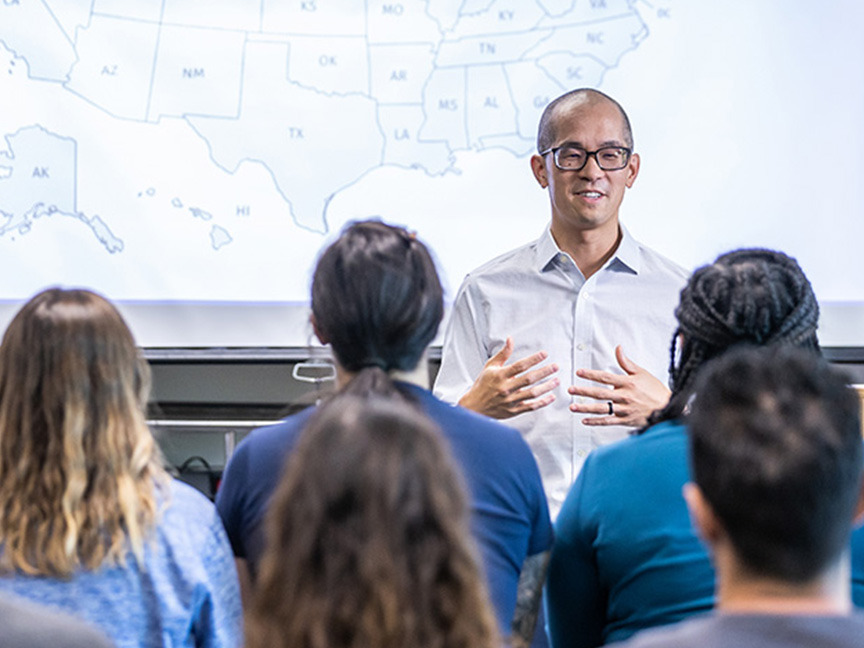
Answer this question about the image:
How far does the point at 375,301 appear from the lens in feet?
4.39

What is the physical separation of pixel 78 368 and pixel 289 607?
61cm

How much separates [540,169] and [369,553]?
1716 millimetres

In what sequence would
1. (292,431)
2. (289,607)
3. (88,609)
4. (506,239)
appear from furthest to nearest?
(506,239) → (292,431) → (88,609) → (289,607)

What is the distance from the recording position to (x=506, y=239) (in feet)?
9.02

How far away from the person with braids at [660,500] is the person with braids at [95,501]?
48cm

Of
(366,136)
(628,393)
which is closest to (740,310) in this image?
(628,393)

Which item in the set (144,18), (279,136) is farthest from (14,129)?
(279,136)

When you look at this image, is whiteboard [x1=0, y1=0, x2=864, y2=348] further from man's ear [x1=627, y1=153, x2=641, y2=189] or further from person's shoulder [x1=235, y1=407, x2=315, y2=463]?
person's shoulder [x1=235, y1=407, x2=315, y2=463]

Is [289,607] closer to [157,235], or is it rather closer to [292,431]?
[292,431]

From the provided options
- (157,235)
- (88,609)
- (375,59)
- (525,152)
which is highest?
(375,59)

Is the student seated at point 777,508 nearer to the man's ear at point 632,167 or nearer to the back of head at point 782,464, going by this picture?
the back of head at point 782,464

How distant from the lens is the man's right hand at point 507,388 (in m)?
1.99

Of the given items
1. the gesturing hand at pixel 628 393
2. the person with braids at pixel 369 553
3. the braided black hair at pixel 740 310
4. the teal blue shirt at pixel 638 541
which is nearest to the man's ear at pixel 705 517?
the person with braids at pixel 369 553

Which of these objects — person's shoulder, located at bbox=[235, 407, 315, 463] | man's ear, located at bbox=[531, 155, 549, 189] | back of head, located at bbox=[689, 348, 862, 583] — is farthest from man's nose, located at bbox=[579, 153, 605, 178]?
back of head, located at bbox=[689, 348, 862, 583]
